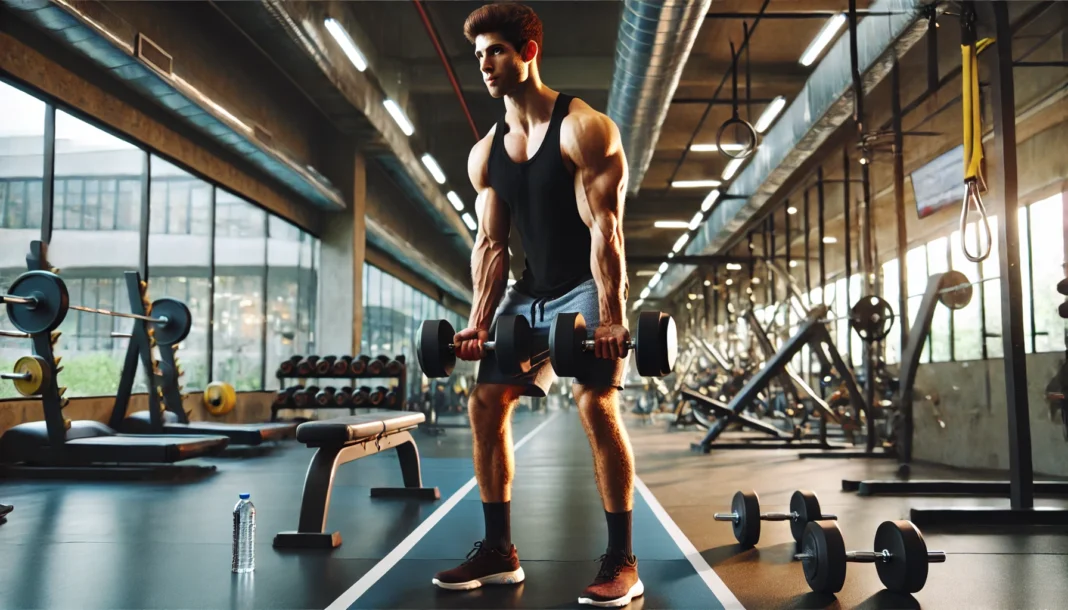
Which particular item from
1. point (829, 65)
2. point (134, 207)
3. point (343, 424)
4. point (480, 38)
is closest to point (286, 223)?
point (134, 207)

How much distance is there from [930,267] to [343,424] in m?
10.8

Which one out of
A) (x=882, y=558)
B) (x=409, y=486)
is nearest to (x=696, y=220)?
(x=409, y=486)

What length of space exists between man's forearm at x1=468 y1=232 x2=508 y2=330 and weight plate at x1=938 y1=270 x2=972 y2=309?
385cm

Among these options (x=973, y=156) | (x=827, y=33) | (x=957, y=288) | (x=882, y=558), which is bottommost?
(x=882, y=558)

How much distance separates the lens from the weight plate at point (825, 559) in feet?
6.61

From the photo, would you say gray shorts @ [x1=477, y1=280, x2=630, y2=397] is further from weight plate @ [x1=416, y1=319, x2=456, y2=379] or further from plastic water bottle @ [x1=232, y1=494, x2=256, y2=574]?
plastic water bottle @ [x1=232, y1=494, x2=256, y2=574]

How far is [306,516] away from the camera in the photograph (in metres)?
2.73

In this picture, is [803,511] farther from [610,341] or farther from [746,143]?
[746,143]

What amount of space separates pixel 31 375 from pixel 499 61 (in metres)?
3.74

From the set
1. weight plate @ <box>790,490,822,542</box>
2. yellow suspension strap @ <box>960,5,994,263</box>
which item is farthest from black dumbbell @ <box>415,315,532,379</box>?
yellow suspension strap @ <box>960,5,994,263</box>

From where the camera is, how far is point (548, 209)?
7.14ft

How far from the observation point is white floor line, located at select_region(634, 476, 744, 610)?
201 centimetres

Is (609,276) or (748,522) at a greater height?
(609,276)

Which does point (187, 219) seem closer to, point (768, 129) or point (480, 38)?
point (768, 129)
